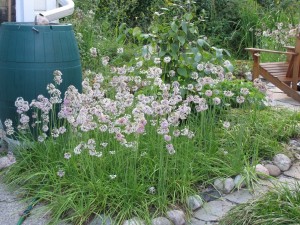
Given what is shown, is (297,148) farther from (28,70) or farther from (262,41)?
(262,41)

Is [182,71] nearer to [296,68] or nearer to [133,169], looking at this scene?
[133,169]

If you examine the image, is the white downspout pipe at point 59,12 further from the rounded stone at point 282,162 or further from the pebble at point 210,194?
the rounded stone at point 282,162

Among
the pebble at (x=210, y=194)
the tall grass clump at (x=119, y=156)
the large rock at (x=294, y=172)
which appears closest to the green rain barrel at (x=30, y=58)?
the tall grass clump at (x=119, y=156)

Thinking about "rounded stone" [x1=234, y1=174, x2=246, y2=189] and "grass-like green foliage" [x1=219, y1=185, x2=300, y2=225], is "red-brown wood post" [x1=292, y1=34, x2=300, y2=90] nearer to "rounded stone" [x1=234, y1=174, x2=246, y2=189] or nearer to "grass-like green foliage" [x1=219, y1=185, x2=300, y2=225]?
"rounded stone" [x1=234, y1=174, x2=246, y2=189]

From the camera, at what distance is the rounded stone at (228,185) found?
3.47 m

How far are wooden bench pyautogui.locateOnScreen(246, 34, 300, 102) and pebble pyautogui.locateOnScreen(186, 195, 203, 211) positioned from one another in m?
2.98

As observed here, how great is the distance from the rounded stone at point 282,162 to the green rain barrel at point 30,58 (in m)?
1.69

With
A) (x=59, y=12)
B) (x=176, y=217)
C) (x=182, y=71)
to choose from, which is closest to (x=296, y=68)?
(x=182, y=71)

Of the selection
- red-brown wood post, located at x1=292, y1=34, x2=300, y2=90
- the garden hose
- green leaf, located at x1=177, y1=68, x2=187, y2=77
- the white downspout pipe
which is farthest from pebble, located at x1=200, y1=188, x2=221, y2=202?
red-brown wood post, located at x1=292, y1=34, x2=300, y2=90

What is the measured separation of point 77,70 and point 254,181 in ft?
5.32

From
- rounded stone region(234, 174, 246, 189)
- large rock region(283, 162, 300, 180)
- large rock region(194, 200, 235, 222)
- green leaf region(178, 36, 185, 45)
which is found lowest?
large rock region(194, 200, 235, 222)

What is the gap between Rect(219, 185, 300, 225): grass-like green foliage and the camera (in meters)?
2.83

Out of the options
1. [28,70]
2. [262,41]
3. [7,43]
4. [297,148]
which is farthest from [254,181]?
[262,41]

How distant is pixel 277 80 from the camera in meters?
6.02
